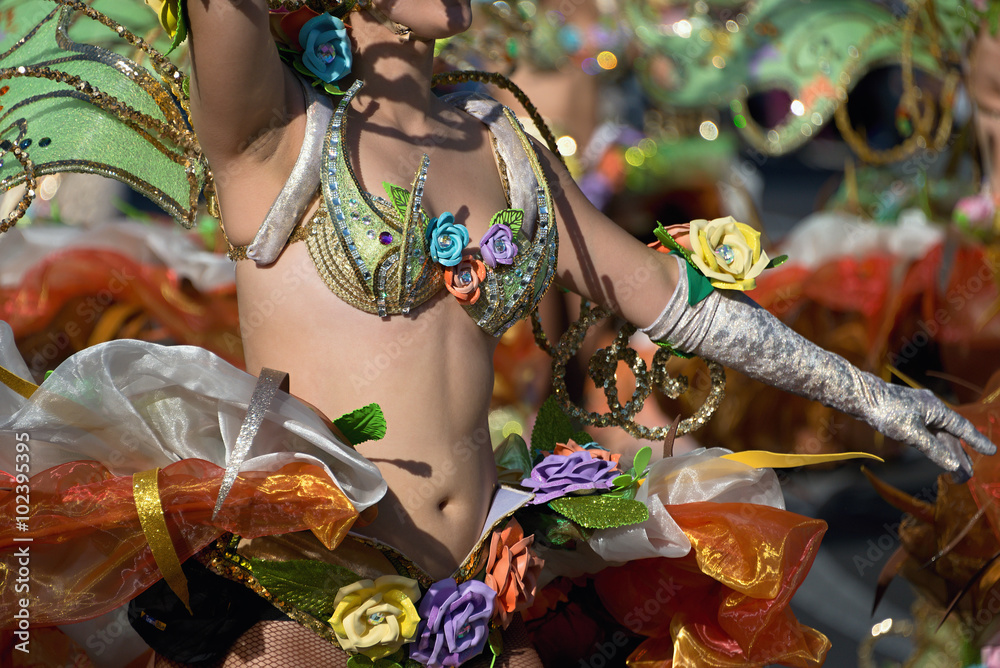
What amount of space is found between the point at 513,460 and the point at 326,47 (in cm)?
77

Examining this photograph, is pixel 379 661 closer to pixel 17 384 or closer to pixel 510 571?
pixel 510 571

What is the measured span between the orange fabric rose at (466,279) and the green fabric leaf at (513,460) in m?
0.39

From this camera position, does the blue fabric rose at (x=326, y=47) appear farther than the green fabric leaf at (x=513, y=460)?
No

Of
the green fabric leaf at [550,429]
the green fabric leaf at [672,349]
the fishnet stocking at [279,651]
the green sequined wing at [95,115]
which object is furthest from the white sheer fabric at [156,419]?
the green fabric leaf at [672,349]

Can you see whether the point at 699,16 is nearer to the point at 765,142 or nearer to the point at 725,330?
the point at 765,142

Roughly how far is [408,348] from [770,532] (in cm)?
64

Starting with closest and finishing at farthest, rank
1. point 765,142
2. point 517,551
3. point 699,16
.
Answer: point 517,551 → point 765,142 → point 699,16

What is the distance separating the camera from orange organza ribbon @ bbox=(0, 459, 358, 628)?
4.13 feet

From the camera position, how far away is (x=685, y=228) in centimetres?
192

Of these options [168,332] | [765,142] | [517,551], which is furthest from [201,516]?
[765,142]

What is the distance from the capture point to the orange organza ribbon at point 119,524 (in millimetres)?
1260

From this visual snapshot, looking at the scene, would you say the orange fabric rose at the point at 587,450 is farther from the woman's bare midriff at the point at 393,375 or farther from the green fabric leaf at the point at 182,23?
the green fabric leaf at the point at 182,23

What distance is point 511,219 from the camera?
61.4 inches

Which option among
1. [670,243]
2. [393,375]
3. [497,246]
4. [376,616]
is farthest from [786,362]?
[376,616]
